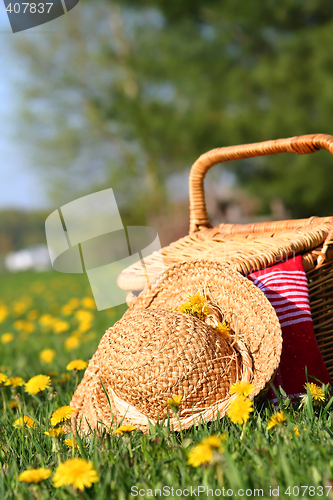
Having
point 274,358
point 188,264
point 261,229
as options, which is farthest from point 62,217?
point 274,358

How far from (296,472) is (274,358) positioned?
28 cm

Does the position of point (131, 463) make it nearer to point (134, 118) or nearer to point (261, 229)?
point (261, 229)

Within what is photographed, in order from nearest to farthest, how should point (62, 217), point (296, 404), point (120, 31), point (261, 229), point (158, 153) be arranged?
point (296, 404) < point (62, 217) < point (261, 229) < point (158, 153) < point (120, 31)

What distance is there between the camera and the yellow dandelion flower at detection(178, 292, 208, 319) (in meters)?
1.20

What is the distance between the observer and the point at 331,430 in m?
1.01

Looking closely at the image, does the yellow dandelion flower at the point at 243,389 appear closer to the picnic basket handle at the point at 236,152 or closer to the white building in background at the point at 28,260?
the picnic basket handle at the point at 236,152

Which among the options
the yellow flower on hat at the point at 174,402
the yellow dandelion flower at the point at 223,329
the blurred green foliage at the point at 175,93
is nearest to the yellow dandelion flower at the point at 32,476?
the yellow flower on hat at the point at 174,402

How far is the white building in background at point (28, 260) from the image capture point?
13551mm

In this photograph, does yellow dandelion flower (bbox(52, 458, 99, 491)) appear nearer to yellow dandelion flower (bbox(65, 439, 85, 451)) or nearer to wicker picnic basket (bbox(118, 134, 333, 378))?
yellow dandelion flower (bbox(65, 439, 85, 451))

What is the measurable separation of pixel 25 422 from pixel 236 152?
1.20 meters

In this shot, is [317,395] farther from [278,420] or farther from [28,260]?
[28,260]

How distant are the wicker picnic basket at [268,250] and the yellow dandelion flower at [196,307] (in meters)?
0.15

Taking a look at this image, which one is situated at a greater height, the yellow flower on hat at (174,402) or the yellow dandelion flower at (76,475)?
the yellow dandelion flower at (76,475)

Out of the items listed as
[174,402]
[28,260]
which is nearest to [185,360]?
[174,402]
